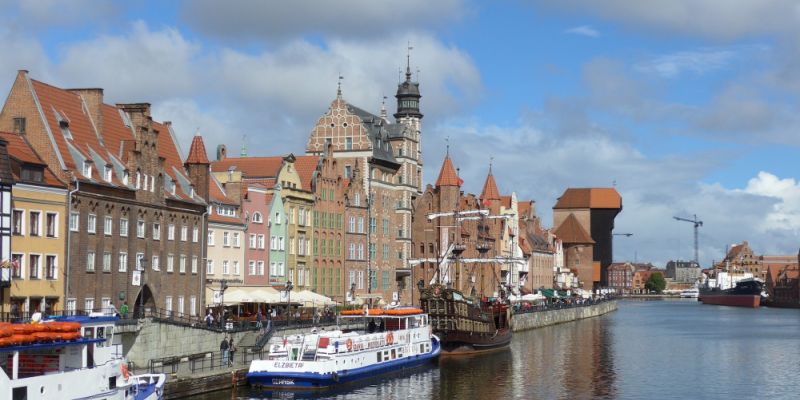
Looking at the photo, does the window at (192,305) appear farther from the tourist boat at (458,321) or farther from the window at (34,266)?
the tourist boat at (458,321)

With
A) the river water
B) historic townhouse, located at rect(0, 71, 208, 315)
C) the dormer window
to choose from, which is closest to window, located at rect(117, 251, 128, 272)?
historic townhouse, located at rect(0, 71, 208, 315)

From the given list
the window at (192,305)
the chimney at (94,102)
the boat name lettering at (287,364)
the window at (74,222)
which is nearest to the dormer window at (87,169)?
the window at (74,222)

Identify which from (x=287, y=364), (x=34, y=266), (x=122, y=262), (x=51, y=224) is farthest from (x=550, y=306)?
(x=34, y=266)

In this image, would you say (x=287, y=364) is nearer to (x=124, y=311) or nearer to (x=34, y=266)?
(x=124, y=311)

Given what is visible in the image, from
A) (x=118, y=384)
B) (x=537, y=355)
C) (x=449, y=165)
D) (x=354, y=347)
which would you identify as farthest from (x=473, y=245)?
(x=118, y=384)

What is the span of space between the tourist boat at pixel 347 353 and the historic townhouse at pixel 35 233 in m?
13.8

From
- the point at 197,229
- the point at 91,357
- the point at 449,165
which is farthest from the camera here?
the point at 449,165

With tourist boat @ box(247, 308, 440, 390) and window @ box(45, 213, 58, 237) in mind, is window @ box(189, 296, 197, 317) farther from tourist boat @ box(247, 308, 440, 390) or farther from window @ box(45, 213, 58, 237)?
window @ box(45, 213, 58, 237)

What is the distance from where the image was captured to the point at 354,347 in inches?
2862

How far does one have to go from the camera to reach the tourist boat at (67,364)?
4541 cm

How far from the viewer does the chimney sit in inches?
3078

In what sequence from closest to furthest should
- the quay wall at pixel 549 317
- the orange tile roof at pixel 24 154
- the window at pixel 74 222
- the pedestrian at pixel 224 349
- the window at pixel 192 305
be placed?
the orange tile roof at pixel 24 154
the window at pixel 74 222
the pedestrian at pixel 224 349
the window at pixel 192 305
the quay wall at pixel 549 317

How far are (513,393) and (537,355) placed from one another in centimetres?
2939

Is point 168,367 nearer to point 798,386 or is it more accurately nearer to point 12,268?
point 12,268
